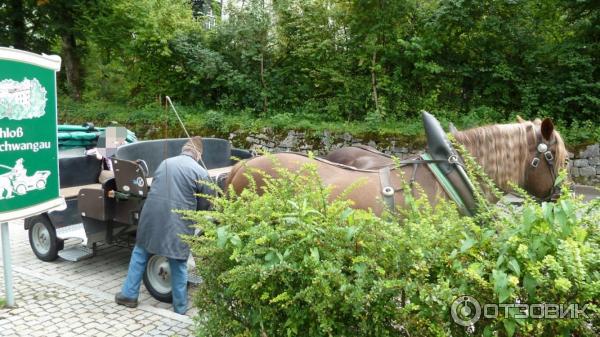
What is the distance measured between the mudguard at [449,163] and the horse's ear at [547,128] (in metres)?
0.73

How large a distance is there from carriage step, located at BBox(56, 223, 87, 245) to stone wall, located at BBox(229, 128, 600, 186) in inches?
222

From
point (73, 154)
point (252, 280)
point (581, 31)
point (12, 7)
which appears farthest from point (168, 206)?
point (12, 7)

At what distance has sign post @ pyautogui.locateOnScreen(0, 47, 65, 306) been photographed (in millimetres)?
4477

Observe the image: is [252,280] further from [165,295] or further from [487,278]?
[165,295]

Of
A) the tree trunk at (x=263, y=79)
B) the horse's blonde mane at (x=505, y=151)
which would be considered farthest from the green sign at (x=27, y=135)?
the tree trunk at (x=263, y=79)

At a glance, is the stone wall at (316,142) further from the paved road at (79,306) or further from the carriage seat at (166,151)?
the paved road at (79,306)

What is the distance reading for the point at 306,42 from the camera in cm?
1481

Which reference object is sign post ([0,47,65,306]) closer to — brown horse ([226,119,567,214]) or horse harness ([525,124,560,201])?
brown horse ([226,119,567,214])

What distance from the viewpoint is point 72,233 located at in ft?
20.0

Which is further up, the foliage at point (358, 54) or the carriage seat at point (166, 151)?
the foliage at point (358, 54)

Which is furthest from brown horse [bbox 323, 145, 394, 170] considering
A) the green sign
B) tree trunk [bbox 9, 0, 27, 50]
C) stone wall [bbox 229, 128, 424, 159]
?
tree trunk [bbox 9, 0, 27, 50]

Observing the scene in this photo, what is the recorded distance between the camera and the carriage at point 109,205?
529cm

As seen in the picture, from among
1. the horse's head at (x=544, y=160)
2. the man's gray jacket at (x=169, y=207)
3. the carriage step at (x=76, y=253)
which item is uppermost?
the horse's head at (x=544, y=160)

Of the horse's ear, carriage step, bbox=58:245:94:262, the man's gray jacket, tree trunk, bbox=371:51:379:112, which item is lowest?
carriage step, bbox=58:245:94:262
